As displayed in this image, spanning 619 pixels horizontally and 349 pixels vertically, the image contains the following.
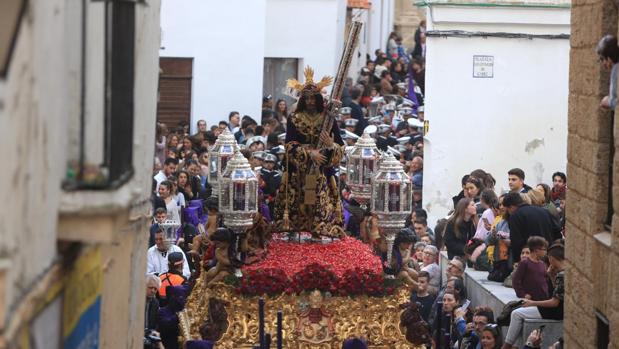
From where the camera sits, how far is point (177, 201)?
1895 cm

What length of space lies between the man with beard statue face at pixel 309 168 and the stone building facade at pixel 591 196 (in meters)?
2.50

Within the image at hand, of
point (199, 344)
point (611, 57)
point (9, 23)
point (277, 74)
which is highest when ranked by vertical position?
point (277, 74)

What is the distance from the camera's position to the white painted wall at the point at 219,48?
28250mm

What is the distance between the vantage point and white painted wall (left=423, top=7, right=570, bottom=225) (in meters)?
22.0

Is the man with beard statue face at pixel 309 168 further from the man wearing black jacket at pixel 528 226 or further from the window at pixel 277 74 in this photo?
the window at pixel 277 74

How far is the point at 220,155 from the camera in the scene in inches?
644

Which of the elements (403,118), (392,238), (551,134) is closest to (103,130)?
(392,238)

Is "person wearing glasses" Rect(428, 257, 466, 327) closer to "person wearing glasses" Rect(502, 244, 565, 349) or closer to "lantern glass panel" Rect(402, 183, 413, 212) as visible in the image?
"lantern glass panel" Rect(402, 183, 413, 212)

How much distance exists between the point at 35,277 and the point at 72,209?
16.7 inches

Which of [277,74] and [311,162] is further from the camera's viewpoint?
[277,74]

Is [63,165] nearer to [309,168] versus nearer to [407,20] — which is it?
[309,168]

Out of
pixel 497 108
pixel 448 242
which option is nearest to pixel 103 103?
pixel 448 242

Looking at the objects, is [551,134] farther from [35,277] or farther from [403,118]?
[35,277]

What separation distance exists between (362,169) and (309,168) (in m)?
0.74
